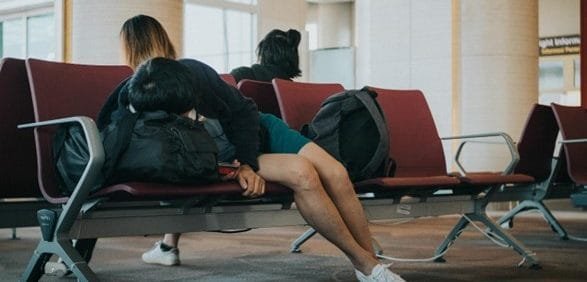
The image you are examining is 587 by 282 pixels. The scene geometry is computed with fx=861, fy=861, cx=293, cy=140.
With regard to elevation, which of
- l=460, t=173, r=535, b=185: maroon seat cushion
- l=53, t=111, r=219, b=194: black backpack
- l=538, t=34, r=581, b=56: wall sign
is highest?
l=538, t=34, r=581, b=56: wall sign

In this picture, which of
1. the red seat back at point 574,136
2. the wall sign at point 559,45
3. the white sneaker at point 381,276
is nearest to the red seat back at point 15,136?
the white sneaker at point 381,276

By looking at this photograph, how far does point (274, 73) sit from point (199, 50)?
557cm

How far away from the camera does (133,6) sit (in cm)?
577

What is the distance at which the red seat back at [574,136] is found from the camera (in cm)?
528

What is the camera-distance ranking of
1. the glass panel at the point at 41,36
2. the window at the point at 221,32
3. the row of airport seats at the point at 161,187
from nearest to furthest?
the row of airport seats at the point at 161,187, the glass panel at the point at 41,36, the window at the point at 221,32

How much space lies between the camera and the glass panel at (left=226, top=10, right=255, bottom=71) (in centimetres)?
1045

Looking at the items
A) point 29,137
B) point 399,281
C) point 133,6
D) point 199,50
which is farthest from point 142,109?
point 199,50

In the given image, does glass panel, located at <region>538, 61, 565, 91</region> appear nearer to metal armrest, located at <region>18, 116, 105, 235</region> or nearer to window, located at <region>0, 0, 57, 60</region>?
window, located at <region>0, 0, 57, 60</region>

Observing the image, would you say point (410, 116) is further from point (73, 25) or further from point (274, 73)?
point (73, 25)

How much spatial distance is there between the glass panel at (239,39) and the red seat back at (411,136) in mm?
6325

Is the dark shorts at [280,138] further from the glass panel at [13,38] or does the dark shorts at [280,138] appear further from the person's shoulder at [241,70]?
the glass panel at [13,38]

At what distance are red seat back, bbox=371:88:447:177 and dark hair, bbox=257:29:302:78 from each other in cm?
78

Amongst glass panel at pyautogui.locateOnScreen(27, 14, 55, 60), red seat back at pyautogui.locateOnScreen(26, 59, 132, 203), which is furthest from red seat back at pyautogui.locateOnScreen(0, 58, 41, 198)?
glass panel at pyautogui.locateOnScreen(27, 14, 55, 60)

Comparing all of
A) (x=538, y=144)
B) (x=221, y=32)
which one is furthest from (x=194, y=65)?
(x=221, y=32)
